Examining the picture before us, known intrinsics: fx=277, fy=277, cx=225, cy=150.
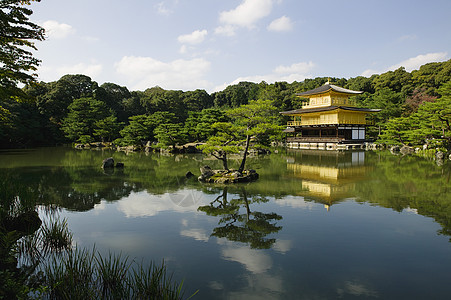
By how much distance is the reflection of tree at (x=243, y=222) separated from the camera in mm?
6176

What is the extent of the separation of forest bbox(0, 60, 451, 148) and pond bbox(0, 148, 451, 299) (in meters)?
18.1

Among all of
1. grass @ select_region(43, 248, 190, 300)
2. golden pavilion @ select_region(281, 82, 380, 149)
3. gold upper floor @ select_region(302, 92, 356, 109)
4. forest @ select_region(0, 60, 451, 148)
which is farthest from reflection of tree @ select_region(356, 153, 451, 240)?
gold upper floor @ select_region(302, 92, 356, 109)

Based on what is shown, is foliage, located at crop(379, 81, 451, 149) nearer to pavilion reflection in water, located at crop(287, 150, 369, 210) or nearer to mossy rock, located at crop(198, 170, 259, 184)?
pavilion reflection in water, located at crop(287, 150, 369, 210)

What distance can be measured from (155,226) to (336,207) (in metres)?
5.54

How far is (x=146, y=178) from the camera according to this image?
14539mm

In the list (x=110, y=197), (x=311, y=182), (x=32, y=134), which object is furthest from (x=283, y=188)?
(x=32, y=134)

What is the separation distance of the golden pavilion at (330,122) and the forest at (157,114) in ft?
9.23

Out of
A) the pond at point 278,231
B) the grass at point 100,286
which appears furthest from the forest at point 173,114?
the grass at point 100,286

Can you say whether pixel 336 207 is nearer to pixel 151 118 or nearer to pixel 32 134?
pixel 151 118

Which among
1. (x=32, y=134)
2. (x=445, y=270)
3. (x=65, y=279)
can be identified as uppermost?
(x=32, y=134)

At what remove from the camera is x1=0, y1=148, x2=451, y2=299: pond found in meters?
4.43

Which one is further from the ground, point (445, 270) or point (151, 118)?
point (151, 118)

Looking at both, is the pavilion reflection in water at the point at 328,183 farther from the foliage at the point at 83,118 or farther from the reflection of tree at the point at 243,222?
the foliage at the point at 83,118

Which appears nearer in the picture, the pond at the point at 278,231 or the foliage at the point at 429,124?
the pond at the point at 278,231
